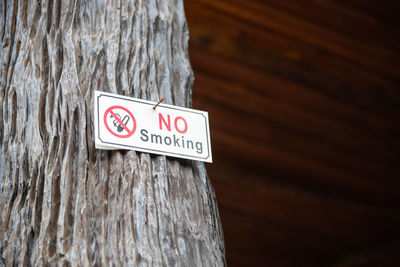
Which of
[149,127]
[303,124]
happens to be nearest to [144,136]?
[149,127]

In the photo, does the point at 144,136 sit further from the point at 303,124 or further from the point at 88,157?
the point at 303,124

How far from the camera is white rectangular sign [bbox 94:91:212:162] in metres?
0.98

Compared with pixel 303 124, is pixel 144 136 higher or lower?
lower

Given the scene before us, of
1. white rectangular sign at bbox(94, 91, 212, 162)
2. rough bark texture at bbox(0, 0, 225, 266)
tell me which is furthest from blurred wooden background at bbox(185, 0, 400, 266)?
white rectangular sign at bbox(94, 91, 212, 162)

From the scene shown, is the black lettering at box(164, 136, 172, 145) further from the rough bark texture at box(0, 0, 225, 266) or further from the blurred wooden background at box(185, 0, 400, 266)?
the blurred wooden background at box(185, 0, 400, 266)

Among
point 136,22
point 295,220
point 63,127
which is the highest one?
point 295,220

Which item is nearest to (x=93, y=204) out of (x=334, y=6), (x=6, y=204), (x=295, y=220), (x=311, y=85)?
(x=6, y=204)

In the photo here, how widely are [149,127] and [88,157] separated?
0.37 ft

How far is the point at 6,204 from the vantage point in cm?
97

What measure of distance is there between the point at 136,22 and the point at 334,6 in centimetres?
275

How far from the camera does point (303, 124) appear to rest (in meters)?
4.65

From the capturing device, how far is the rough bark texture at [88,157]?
0.91 meters

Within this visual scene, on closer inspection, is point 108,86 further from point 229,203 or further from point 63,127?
point 229,203

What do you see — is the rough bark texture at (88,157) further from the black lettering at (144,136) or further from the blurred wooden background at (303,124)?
the blurred wooden background at (303,124)
